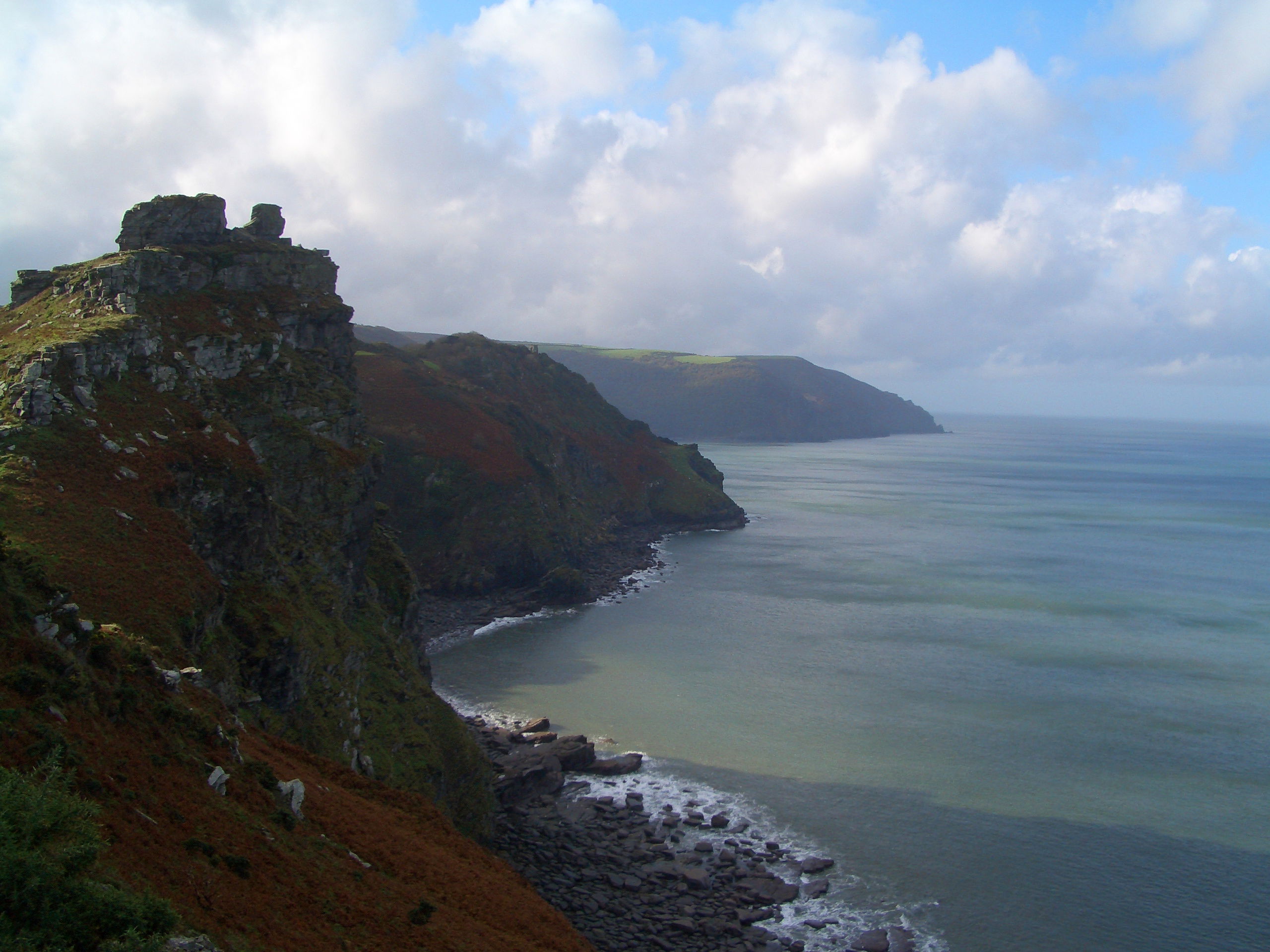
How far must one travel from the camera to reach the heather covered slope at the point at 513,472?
287 ft

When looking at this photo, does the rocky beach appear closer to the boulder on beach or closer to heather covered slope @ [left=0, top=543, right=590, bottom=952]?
the boulder on beach

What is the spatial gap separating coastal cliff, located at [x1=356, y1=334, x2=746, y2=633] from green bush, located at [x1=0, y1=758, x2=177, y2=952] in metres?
57.8

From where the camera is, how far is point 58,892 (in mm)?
11648

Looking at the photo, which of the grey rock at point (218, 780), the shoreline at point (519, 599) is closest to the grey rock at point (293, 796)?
the grey rock at point (218, 780)

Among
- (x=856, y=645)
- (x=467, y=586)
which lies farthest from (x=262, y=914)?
(x=467, y=586)

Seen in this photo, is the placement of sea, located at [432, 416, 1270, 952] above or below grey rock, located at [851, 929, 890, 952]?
above

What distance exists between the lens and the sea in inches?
1398

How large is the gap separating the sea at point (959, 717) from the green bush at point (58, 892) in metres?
27.1

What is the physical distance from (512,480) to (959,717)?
56.5 meters

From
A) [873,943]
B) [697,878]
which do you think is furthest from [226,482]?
[873,943]

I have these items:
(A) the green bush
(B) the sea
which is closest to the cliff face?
(A) the green bush

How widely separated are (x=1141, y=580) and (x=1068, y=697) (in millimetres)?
43817

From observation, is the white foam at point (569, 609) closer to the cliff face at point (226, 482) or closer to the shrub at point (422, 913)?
the cliff face at point (226, 482)

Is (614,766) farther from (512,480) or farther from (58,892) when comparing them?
(512,480)
